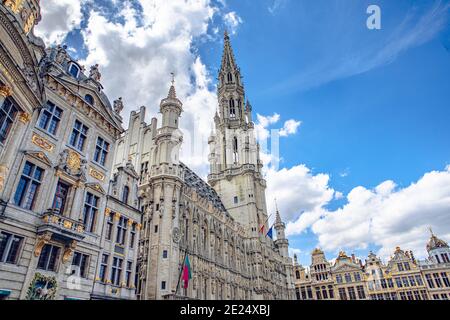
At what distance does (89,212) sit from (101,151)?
5.16 meters

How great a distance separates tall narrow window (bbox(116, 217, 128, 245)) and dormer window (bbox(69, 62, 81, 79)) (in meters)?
12.6

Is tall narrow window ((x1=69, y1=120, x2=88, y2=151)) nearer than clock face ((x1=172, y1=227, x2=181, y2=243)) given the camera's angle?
Yes

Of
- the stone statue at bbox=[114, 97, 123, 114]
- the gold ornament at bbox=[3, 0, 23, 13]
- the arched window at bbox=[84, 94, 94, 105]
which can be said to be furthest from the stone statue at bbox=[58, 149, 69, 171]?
the gold ornament at bbox=[3, 0, 23, 13]

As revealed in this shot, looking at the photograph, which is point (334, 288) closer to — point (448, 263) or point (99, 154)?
point (448, 263)

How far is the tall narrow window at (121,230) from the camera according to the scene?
2449cm

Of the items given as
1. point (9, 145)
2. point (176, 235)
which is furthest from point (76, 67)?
point (176, 235)

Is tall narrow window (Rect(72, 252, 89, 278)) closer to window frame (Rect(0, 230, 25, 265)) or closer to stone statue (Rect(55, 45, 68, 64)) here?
window frame (Rect(0, 230, 25, 265))

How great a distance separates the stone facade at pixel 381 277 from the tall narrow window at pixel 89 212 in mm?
72533

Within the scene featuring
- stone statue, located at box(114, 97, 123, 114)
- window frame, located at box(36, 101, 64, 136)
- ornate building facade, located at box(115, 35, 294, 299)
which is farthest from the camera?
ornate building facade, located at box(115, 35, 294, 299)

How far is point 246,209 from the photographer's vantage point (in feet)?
207

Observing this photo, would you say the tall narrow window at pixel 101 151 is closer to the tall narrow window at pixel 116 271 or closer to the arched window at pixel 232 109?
the tall narrow window at pixel 116 271

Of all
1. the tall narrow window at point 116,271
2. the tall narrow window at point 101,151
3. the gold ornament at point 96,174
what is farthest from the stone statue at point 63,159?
the tall narrow window at point 116,271

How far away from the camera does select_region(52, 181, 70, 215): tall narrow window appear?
19.1 meters
